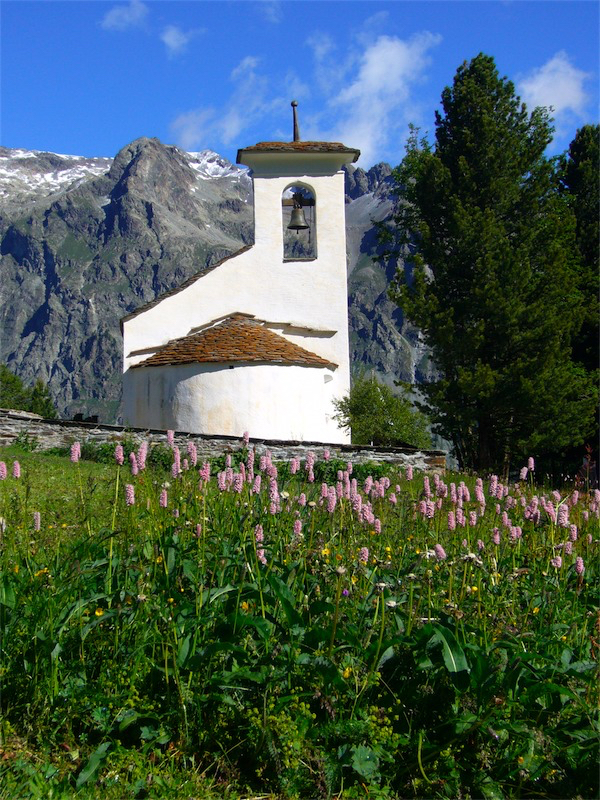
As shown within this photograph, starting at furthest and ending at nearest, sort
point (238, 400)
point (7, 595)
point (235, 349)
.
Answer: point (235, 349)
point (238, 400)
point (7, 595)

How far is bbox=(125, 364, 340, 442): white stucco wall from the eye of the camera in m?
20.5

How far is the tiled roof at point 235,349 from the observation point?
2050cm

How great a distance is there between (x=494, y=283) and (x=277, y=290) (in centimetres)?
627

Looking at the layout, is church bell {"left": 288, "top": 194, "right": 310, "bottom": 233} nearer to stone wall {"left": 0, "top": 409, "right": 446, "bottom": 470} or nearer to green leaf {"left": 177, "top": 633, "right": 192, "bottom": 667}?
stone wall {"left": 0, "top": 409, "right": 446, "bottom": 470}

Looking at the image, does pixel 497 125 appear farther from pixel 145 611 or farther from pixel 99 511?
pixel 145 611

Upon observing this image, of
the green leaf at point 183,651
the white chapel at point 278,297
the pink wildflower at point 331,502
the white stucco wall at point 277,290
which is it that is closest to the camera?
the green leaf at point 183,651

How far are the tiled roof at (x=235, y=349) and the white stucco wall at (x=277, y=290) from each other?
0.92 m

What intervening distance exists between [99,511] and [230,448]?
30.5ft

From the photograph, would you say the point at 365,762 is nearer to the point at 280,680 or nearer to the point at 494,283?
the point at 280,680

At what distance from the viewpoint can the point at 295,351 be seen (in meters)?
21.6

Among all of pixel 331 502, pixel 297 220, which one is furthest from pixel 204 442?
pixel 331 502

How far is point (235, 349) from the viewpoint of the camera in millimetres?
20703

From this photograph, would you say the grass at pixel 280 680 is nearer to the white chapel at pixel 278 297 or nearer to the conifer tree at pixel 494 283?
the white chapel at pixel 278 297

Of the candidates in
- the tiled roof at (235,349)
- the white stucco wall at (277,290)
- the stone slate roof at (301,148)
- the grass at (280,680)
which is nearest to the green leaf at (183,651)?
the grass at (280,680)
